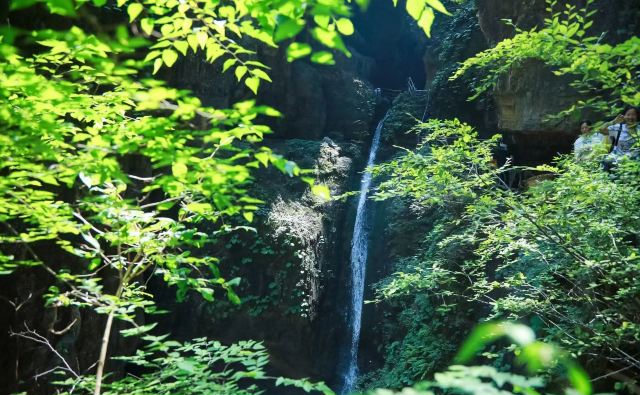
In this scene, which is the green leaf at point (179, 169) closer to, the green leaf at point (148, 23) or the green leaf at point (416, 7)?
the green leaf at point (148, 23)

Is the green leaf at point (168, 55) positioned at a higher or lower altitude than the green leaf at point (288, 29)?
higher

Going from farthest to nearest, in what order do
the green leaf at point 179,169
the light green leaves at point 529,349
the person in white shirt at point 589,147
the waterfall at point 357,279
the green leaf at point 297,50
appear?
the waterfall at point 357,279, the person in white shirt at point 589,147, the green leaf at point 179,169, the green leaf at point 297,50, the light green leaves at point 529,349

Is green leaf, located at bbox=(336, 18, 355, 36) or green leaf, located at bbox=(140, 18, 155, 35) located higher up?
green leaf, located at bbox=(140, 18, 155, 35)

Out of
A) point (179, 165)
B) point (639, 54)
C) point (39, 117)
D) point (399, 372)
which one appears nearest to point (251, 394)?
point (179, 165)

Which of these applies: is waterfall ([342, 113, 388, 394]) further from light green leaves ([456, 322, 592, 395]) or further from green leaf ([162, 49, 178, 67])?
light green leaves ([456, 322, 592, 395])

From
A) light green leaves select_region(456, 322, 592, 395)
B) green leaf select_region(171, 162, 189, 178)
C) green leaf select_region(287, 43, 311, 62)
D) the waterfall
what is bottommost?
the waterfall

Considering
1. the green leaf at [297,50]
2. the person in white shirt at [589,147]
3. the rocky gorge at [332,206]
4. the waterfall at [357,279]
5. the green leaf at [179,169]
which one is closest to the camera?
the green leaf at [297,50]

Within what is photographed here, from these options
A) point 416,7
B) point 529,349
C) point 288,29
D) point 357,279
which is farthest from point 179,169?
point 357,279

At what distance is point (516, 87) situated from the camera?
8547 mm

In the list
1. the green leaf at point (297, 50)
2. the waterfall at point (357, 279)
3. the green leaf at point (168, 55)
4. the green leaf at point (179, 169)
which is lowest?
the waterfall at point (357, 279)

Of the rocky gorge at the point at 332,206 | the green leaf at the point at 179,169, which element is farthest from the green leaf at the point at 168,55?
the rocky gorge at the point at 332,206

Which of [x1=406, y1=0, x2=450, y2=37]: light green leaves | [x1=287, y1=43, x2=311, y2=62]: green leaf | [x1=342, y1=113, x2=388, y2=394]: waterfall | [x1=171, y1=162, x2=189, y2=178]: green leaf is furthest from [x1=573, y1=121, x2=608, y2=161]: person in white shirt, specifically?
[x1=342, y1=113, x2=388, y2=394]: waterfall

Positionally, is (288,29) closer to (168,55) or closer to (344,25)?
(344,25)

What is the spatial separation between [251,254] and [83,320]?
4.17m
